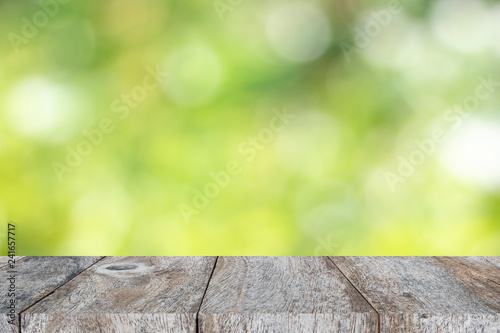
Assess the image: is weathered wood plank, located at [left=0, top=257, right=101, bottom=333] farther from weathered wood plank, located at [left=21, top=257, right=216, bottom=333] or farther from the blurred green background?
the blurred green background

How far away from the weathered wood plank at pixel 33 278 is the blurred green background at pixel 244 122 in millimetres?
160

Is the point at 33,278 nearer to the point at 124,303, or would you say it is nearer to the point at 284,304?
the point at 124,303

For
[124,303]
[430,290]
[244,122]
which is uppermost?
[244,122]

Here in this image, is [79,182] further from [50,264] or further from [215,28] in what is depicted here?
[215,28]

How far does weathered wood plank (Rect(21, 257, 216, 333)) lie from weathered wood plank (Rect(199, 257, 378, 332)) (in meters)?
0.03

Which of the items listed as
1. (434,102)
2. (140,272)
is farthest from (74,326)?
(434,102)

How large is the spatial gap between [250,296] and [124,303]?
158mm

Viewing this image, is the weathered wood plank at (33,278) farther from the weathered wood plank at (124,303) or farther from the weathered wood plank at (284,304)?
the weathered wood plank at (284,304)

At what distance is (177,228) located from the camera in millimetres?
988

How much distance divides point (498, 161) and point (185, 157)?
26.2 inches

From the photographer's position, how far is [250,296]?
0.60 m

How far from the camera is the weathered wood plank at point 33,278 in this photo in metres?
0.55

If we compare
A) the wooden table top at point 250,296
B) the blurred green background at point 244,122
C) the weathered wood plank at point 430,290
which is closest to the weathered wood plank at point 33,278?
the wooden table top at point 250,296

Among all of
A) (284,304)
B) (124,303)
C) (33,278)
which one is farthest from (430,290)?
(33,278)
